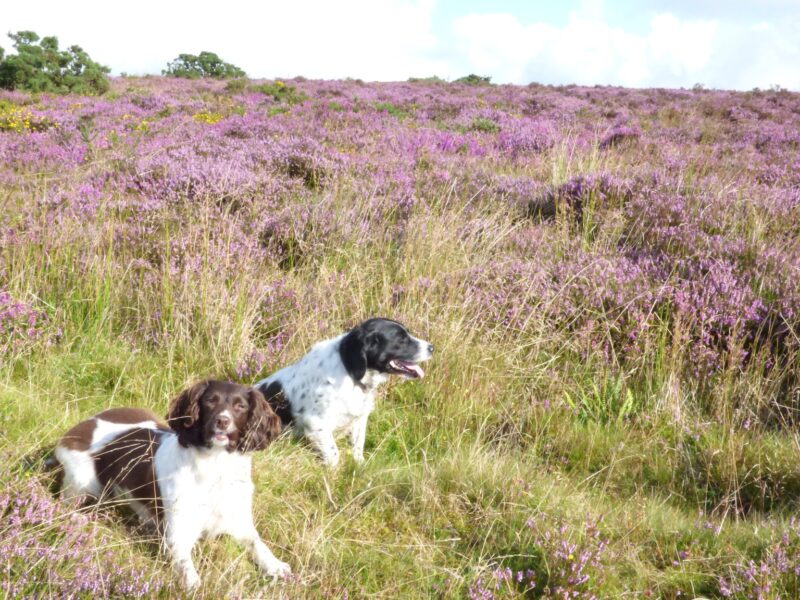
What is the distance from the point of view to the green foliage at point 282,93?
17459 millimetres

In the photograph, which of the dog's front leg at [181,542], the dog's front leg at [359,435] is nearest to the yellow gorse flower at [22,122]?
the dog's front leg at [359,435]

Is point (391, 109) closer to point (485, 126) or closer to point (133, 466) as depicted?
point (485, 126)

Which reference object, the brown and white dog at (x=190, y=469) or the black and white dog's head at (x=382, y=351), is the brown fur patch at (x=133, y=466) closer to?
the brown and white dog at (x=190, y=469)

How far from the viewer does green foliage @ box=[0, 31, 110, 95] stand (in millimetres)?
19234

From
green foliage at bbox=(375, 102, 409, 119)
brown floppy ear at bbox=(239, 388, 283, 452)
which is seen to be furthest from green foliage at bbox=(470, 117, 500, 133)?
brown floppy ear at bbox=(239, 388, 283, 452)

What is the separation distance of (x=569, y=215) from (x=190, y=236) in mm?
3665

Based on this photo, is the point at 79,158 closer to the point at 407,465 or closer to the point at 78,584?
the point at 407,465

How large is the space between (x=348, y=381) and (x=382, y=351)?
0.86ft

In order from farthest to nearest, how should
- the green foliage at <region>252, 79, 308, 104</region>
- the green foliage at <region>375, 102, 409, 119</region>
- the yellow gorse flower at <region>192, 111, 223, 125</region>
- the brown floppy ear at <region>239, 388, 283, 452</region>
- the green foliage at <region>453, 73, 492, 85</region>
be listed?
the green foliage at <region>453, 73, 492, 85</region> → the green foliage at <region>252, 79, 308, 104</region> → the green foliage at <region>375, 102, 409, 119</region> → the yellow gorse flower at <region>192, 111, 223, 125</region> → the brown floppy ear at <region>239, 388, 283, 452</region>

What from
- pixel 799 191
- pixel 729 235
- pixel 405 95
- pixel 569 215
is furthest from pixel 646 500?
pixel 405 95

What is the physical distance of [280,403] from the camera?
3.83 metres

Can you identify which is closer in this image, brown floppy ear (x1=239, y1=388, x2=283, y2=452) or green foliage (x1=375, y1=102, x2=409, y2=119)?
brown floppy ear (x1=239, y1=388, x2=283, y2=452)

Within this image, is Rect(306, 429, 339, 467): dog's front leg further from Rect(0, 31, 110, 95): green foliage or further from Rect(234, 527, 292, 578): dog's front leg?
Rect(0, 31, 110, 95): green foliage

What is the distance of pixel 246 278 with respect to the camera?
4.77 metres
